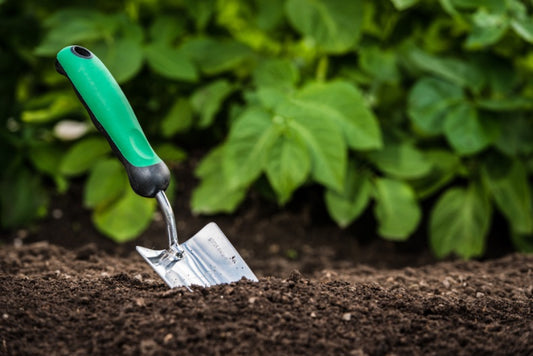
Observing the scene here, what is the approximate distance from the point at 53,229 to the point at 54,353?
124 centimetres

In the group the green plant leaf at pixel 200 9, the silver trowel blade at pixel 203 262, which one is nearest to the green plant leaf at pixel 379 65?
the green plant leaf at pixel 200 9

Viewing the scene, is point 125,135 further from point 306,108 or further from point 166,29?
point 166,29

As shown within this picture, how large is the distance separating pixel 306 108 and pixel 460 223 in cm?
69

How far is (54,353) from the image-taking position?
0.95m

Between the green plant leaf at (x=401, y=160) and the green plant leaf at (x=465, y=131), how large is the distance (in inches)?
5.8

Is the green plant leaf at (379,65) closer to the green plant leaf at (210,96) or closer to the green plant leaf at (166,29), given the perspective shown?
the green plant leaf at (210,96)

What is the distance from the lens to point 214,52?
2.04 metres

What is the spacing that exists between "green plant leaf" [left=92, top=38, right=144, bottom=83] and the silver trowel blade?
2.62 ft

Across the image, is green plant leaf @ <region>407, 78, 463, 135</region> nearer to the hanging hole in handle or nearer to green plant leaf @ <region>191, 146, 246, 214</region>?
green plant leaf @ <region>191, 146, 246, 214</region>

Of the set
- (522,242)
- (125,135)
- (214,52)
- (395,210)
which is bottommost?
(522,242)

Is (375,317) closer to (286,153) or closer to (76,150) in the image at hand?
(286,153)

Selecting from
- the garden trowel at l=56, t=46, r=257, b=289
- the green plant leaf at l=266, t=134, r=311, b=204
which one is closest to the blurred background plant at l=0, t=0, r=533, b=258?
the green plant leaf at l=266, t=134, r=311, b=204

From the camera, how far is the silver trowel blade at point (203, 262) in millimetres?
1168

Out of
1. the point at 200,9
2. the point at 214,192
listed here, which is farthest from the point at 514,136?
the point at 200,9
